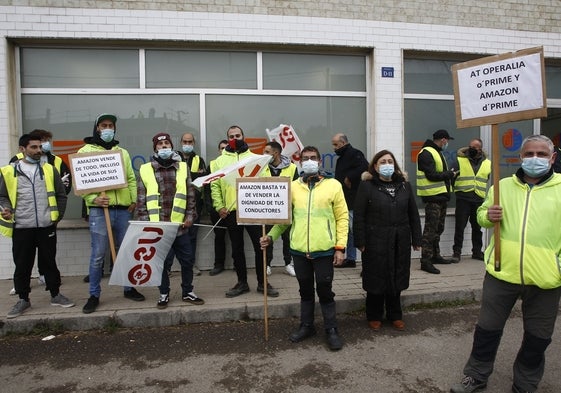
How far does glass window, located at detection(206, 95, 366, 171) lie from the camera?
6801 millimetres

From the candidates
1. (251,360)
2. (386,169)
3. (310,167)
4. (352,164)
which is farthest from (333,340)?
(352,164)

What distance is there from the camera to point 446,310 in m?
5.07

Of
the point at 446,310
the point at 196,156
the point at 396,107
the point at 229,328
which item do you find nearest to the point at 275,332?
the point at 229,328

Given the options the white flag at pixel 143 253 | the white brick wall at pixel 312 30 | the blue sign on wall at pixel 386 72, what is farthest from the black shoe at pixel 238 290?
the blue sign on wall at pixel 386 72

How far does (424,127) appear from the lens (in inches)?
295

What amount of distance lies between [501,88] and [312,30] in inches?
160

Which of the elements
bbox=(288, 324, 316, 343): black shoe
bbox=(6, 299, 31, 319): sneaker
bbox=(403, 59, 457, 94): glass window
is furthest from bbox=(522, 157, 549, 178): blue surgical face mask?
bbox=(6, 299, 31, 319): sneaker

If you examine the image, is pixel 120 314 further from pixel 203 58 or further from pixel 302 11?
pixel 302 11

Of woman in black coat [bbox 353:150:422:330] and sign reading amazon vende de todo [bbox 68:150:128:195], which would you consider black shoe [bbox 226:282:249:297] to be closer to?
woman in black coat [bbox 353:150:422:330]

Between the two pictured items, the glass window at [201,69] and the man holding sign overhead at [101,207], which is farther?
the glass window at [201,69]

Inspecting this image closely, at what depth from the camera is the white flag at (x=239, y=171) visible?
4504 mm

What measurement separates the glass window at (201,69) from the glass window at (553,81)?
5976 millimetres

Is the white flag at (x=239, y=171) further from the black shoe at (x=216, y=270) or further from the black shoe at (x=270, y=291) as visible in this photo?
the black shoe at (x=216, y=270)

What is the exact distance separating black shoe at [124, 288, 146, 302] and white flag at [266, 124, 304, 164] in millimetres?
3130
